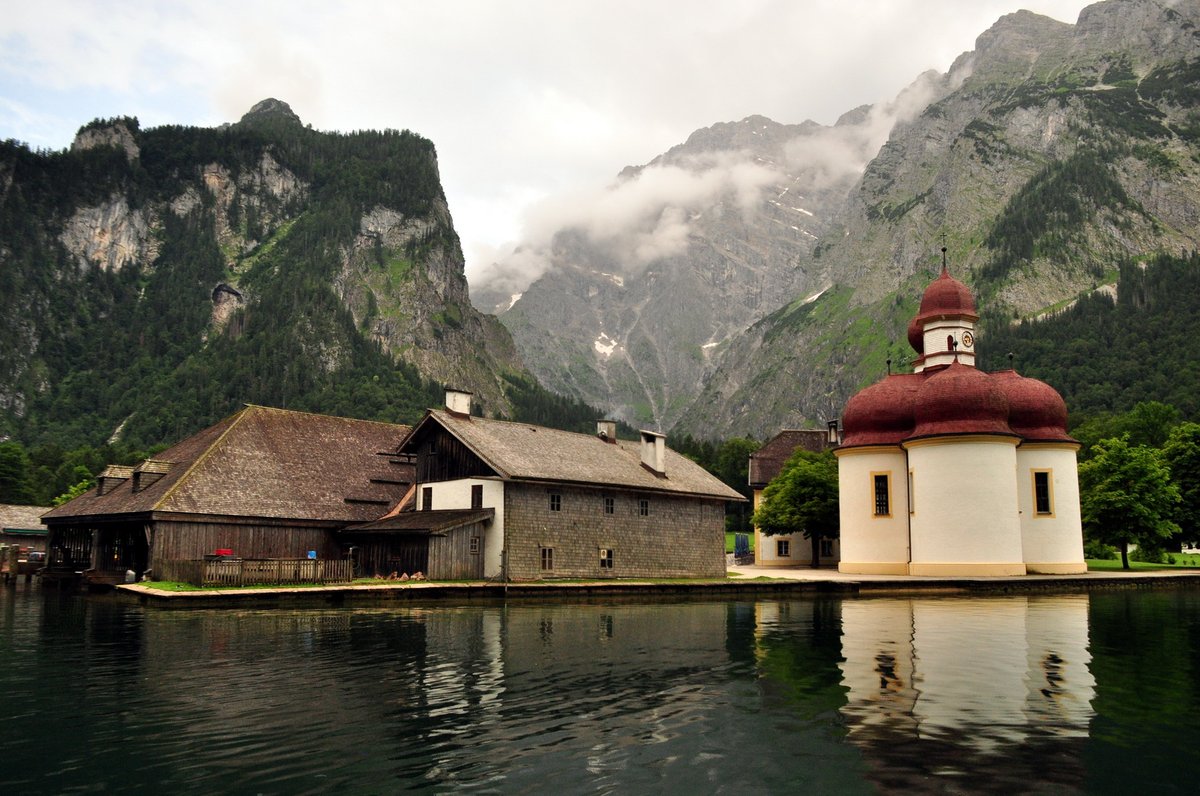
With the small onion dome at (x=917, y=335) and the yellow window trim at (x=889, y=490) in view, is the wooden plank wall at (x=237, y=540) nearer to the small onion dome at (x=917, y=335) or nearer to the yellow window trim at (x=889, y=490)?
the yellow window trim at (x=889, y=490)

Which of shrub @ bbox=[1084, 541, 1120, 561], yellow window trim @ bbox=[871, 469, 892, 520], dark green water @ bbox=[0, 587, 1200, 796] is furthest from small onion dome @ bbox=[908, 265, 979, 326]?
dark green water @ bbox=[0, 587, 1200, 796]

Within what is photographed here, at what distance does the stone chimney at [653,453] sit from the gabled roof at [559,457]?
456 millimetres

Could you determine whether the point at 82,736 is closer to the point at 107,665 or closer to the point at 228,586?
the point at 107,665

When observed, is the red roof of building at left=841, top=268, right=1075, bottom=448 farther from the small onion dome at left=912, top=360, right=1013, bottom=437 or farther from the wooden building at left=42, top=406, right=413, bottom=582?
the wooden building at left=42, top=406, right=413, bottom=582

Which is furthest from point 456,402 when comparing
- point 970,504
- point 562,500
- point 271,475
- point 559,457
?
point 970,504

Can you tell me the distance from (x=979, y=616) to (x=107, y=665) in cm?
2686

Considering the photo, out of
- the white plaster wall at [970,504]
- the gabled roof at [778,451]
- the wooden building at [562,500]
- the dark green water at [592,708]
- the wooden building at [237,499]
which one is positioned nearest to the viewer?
the dark green water at [592,708]

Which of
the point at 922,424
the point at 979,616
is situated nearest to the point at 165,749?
the point at 979,616

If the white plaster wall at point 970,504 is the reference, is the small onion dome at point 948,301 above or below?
above

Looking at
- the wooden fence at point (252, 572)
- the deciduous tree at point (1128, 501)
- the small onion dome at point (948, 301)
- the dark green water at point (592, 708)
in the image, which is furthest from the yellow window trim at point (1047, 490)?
the wooden fence at point (252, 572)

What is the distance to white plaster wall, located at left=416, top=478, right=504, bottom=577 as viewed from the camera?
4356 cm

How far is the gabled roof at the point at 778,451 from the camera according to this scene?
76375 mm

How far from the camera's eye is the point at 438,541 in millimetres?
42625

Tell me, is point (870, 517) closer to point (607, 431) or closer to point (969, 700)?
point (607, 431)
